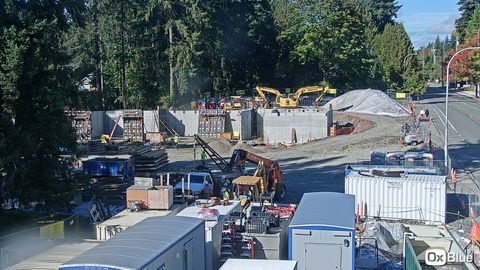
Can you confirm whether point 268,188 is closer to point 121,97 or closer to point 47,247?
point 47,247

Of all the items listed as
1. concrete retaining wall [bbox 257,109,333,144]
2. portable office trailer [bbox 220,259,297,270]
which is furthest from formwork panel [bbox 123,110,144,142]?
portable office trailer [bbox 220,259,297,270]

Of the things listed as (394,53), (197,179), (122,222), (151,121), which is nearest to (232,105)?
(151,121)

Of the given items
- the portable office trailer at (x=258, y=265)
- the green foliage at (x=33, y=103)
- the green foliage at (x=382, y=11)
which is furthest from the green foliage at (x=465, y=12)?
the portable office trailer at (x=258, y=265)

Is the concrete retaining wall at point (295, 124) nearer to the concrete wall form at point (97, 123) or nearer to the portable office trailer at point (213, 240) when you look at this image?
the concrete wall form at point (97, 123)

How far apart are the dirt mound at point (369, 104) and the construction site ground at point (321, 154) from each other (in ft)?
24.6

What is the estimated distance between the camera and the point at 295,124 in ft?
179

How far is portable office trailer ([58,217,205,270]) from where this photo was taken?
12.4 meters

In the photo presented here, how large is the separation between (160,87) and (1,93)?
147 feet

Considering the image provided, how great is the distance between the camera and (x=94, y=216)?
24.5 metres

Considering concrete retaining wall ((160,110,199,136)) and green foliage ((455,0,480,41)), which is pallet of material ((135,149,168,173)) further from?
green foliage ((455,0,480,41))

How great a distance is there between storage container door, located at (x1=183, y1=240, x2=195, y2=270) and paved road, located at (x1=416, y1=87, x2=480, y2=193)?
1972 centimetres

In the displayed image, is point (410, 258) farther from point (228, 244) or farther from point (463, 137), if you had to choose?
point (463, 137)

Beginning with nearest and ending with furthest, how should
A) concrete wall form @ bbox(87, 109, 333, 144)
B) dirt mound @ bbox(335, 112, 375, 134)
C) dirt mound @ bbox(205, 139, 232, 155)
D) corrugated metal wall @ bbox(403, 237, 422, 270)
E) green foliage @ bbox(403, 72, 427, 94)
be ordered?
1. corrugated metal wall @ bbox(403, 237, 422, 270)
2. dirt mound @ bbox(205, 139, 232, 155)
3. concrete wall form @ bbox(87, 109, 333, 144)
4. dirt mound @ bbox(335, 112, 375, 134)
5. green foliage @ bbox(403, 72, 427, 94)

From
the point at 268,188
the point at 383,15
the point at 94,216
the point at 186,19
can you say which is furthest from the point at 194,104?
the point at 383,15
